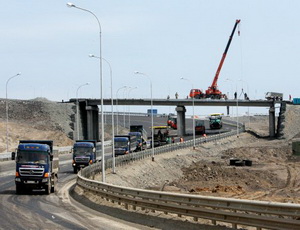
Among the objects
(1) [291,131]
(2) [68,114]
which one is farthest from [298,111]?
(2) [68,114]

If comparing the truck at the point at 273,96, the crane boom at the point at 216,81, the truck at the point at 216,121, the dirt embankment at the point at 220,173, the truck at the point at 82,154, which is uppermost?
the crane boom at the point at 216,81

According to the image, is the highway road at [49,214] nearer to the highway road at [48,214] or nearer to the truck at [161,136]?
the highway road at [48,214]

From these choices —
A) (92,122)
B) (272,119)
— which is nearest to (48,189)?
(272,119)

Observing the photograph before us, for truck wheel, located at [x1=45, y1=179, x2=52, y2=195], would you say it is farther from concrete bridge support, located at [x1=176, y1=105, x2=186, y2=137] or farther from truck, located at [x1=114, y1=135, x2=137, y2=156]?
concrete bridge support, located at [x1=176, y1=105, x2=186, y2=137]

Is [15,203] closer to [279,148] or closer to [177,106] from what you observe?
[279,148]

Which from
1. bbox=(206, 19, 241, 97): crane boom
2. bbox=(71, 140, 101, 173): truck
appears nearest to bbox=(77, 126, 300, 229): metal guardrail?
bbox=(71, 140, 101, 173): truck

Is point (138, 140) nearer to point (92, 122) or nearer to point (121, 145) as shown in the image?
point (121, 145)

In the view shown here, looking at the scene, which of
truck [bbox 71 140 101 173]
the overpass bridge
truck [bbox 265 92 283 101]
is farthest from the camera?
truck [bbox 265 92 283 101]

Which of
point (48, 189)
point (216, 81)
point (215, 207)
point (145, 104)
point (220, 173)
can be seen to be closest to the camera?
point (215, 207)

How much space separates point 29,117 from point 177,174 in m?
71.8

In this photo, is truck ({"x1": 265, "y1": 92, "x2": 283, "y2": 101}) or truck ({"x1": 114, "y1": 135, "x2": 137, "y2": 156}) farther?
truck ({"x1": 265, "y1": 92, "x2": 283, "y2": 101})

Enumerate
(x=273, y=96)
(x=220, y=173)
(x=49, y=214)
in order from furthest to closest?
(x=273, y=96)
(x=220, y=173)
(x=49, y=214)

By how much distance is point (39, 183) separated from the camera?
37.2m

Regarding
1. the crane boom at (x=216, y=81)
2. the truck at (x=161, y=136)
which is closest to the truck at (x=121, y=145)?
the truck at (x=161, y=136)
